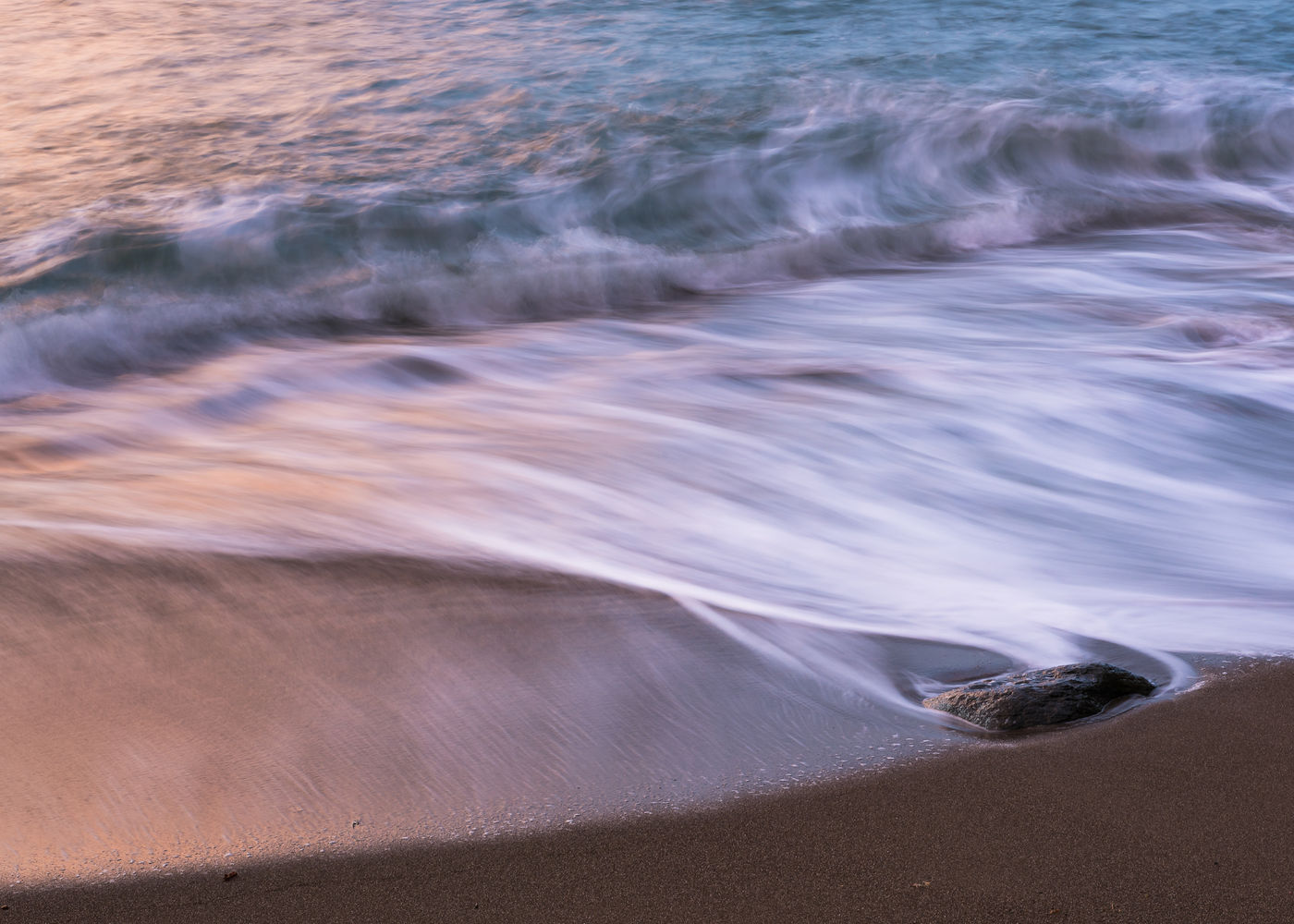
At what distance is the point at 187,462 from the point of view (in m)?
3.11

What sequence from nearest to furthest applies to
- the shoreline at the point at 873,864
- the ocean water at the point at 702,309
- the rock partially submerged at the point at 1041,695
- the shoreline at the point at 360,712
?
the shoreline at the point at 873,864
the shoreline at the point at 360,712
the rock partially submerged at the point at 1041,695
the ocean water at the point at 702,309

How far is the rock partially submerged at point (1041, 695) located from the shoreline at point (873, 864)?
10 centimetres

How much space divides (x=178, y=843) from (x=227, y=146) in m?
5.35

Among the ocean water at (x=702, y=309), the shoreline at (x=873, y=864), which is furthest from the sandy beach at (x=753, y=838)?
the ocean water at (x=702, y=309)

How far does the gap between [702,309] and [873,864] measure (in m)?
3.53

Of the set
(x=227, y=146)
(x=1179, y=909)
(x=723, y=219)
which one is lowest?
(x=1179, y=909)

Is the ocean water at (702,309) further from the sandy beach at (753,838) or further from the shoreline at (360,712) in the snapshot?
the sandy beach at (753,838)

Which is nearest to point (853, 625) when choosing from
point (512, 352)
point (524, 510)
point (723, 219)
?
point (524, 510)

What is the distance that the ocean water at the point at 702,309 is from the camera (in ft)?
8.26

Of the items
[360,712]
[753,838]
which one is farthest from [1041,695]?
[360,712]

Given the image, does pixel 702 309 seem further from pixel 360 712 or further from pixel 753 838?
pixel 753 838

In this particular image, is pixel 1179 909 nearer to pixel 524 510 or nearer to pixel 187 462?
pixel 524 510

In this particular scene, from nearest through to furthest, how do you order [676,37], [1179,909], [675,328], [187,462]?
[1179,909] < [187,462] < [675,328] < [676,37]

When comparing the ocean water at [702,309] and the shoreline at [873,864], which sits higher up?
the ocean water at [702,309]
